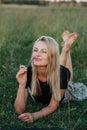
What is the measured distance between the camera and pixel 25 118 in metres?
4.12

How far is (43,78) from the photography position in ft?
14.5

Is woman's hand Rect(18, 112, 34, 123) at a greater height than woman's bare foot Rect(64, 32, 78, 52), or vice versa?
woman's bare foot Rect(64, 32, 78, 52)

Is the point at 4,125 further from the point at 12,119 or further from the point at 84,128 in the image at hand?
the point at 84,128

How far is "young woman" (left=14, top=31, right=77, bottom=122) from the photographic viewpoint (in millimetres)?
4211

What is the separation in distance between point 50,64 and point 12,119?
24.0 inches

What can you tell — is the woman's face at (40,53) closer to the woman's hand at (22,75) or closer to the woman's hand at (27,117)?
the woman's hand at (22,75)

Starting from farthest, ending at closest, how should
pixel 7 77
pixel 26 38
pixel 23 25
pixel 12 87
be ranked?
1. pixel 23 25
2. pixel 26 38
3. pixel 7 77
4. pixel 12 87

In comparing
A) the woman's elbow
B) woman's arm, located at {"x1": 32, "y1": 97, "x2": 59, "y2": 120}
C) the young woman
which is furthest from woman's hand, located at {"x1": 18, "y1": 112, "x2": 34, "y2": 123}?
the woman's elbow

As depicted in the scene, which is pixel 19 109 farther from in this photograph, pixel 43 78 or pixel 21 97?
pixel 43 78

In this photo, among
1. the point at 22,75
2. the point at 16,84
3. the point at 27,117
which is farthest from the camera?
the point at 16,84

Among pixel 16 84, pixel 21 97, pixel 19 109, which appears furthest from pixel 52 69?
pixel 16 84

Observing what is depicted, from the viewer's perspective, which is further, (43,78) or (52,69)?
(43,78)

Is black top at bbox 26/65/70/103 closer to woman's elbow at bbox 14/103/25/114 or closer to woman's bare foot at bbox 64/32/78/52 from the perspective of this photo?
woman's elbow at bbox 14/103/25/114

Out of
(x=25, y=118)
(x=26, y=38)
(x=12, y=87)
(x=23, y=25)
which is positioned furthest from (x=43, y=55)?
(x=23, y=25)
